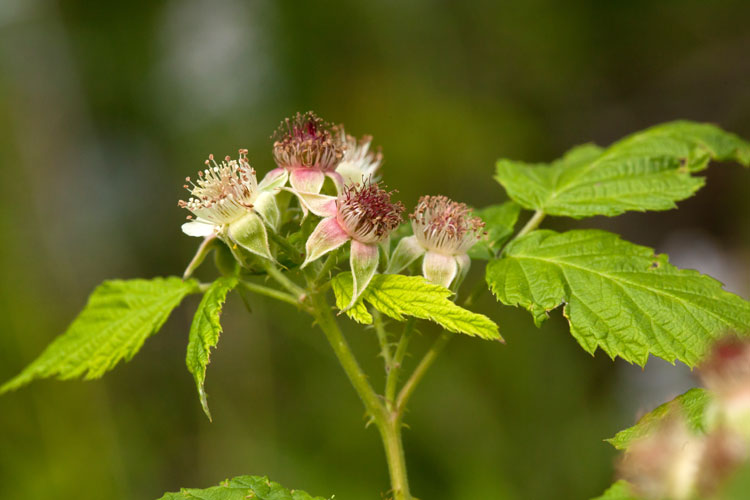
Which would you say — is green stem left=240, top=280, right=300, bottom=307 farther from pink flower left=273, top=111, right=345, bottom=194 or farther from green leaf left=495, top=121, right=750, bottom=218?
green leaf left=495, top=121, right=750, bottom=218

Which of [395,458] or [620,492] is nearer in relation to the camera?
[620,492]

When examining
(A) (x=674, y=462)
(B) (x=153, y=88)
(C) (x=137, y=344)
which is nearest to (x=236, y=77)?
(B) (x=153, y=88)

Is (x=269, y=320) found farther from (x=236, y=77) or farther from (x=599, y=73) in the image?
(x=599, y=73)

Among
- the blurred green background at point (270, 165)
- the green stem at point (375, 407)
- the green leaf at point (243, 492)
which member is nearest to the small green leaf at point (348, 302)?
the green stem at point (375, 407)

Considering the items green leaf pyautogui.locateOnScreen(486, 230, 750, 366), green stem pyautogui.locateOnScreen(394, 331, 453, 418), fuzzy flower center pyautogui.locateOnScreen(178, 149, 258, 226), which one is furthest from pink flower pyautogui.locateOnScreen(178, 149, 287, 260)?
green leaf pyautogui.locateOnScreen(486, 230, 750, 366)

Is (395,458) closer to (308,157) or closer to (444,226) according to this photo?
(444,226)

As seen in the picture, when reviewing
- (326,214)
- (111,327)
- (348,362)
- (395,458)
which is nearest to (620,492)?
(395,458)

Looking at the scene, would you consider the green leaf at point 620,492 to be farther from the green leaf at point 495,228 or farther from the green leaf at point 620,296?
the green leaf at point 495,228
